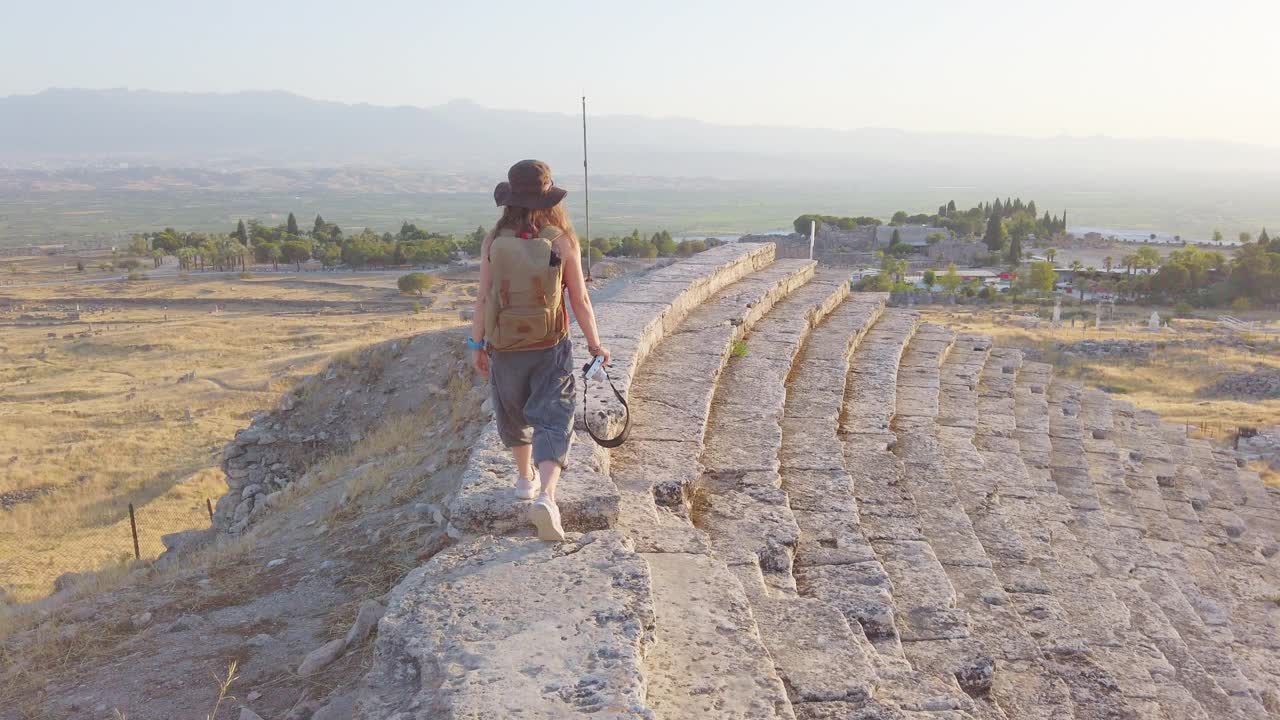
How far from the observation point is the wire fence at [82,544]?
10414mm

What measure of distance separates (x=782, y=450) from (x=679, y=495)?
1685 mm

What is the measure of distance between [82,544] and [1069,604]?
11.9 meters

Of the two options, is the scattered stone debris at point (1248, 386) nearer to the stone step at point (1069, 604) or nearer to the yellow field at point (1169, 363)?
the yellow field at point (1169, 363)

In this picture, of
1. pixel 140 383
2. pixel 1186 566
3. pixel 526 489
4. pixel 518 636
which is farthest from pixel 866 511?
pixel 140 383

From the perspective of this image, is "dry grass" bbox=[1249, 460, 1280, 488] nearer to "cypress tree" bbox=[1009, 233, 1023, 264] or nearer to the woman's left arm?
the woman's left arm

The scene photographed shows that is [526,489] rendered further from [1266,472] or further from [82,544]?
[1266,472]

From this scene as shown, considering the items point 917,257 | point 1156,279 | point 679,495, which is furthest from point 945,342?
point 917,257

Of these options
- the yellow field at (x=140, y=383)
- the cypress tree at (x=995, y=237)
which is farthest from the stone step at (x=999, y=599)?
the cypress tree at (x=995, y=237)

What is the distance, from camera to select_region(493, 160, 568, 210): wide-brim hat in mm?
3900

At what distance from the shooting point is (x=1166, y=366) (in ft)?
88.8

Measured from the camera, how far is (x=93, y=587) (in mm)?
5496

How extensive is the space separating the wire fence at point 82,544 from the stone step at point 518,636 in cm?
744

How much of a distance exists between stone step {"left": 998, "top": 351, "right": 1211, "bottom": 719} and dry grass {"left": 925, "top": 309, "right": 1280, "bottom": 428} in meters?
11.5

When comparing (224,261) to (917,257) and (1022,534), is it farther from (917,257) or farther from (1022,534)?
(1022,534)
